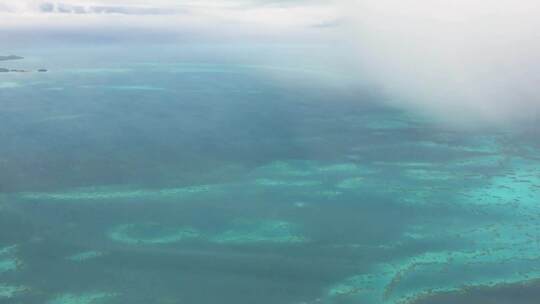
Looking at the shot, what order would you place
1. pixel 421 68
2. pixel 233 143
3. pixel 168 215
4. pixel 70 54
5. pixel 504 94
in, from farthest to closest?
pixel 70 54 → pixel 421 68 → pixel 504 94 → pixel 233 143 → pixel 168 215

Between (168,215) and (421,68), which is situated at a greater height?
(421,68)

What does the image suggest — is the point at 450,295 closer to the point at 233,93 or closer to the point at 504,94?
the point at 504,94

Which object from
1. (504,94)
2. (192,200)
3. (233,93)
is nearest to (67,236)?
(192,200)

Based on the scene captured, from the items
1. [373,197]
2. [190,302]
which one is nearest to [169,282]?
[190,302]

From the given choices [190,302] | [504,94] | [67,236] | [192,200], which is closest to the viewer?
[190,302]

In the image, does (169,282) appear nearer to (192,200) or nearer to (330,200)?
(192,200)

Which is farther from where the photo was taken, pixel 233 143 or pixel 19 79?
pixel 19 79
